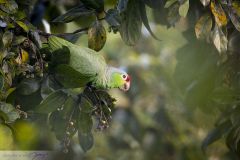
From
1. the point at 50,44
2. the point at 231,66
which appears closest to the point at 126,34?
the point at 50,44

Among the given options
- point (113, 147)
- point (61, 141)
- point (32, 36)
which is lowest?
point (113, 147)

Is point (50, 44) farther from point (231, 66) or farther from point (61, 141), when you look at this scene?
point (231, 66)

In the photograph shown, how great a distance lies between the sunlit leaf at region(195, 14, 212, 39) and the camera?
1126 mm

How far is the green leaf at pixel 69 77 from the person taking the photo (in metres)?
0.97

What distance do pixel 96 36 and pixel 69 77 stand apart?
157mm

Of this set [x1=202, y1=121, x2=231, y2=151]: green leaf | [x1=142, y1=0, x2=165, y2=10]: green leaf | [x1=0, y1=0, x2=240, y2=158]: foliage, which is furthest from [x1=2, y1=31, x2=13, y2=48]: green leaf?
[x1=202, y1=121, x2=231, y2=151]: green leaf

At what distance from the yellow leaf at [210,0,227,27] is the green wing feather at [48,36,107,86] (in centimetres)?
24

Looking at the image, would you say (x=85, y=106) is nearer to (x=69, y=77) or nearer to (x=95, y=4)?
(x=69, y=77)

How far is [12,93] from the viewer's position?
3.33ft

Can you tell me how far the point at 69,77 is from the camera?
969 mm

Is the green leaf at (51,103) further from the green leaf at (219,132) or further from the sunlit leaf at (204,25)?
the green leaf at (219,132)

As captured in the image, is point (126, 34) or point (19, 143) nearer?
point (19, 143)

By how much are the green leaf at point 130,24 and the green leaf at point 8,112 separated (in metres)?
0.32

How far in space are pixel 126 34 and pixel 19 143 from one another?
0.36 meters
